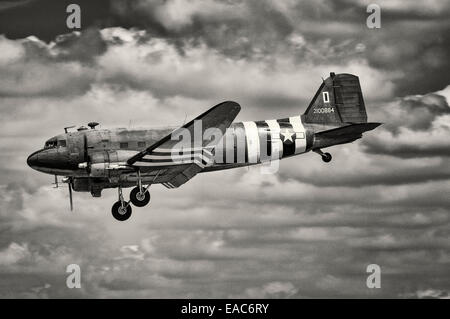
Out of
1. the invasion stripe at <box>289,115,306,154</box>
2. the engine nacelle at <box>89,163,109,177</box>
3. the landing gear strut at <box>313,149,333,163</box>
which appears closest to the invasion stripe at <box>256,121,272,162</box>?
the invasion stripe at <box>289,115,306,154</box>

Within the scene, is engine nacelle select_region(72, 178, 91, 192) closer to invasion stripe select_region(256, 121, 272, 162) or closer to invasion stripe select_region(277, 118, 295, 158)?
invasion stripe select_region(256, 121, 272, 162)

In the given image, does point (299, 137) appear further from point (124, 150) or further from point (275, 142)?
point (124, 150)

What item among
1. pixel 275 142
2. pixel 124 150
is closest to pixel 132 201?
pixel 124 150

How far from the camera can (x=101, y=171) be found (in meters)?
31.3

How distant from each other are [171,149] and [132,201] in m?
2.91

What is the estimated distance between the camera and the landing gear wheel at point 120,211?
32.8 meters

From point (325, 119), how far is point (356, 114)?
1.43 meters

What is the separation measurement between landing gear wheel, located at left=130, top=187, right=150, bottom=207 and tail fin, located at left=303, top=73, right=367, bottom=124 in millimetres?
7987

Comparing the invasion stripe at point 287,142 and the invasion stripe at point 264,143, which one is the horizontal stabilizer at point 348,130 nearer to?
the invasion stripe at point 287,142

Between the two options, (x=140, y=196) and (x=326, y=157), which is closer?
(x=140, y=196)

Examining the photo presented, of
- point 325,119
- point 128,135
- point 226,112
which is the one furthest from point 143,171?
point 325,119

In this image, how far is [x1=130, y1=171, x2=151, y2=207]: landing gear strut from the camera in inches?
1276

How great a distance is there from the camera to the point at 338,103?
35688 millimetres

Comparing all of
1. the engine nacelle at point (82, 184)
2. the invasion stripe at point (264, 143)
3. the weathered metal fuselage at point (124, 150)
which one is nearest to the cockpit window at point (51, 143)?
the weathered metal fuselage at point (124, 150)
